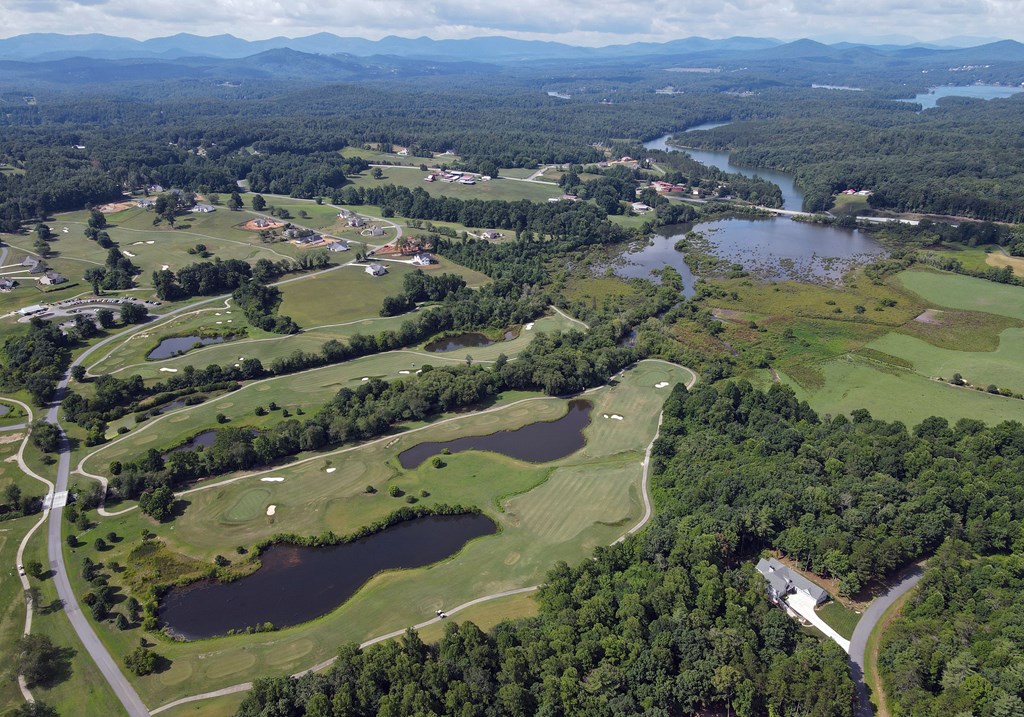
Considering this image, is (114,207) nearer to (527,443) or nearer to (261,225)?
(261,225)

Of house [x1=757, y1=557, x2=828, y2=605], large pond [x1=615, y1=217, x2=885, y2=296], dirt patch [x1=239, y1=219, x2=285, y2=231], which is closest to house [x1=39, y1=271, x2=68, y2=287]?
dirt patch [x1=239, y1=219, x2=285, y2=231]

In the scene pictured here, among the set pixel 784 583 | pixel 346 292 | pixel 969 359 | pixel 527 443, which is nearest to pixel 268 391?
pixel 527 443

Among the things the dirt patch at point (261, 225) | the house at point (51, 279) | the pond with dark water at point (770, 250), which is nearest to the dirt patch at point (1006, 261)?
the pond with dark water at point (770, 250)

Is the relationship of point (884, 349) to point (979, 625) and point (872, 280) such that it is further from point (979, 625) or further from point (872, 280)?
point (979, 625)

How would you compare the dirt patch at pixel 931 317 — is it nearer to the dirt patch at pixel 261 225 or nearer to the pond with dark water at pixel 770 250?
the pond with dark water at pixel 770 250

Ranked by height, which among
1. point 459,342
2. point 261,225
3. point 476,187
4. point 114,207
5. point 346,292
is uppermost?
point 476,187

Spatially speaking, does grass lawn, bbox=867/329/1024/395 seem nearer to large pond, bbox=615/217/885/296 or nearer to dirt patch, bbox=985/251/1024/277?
large pond, bbox=615/217/885/296
